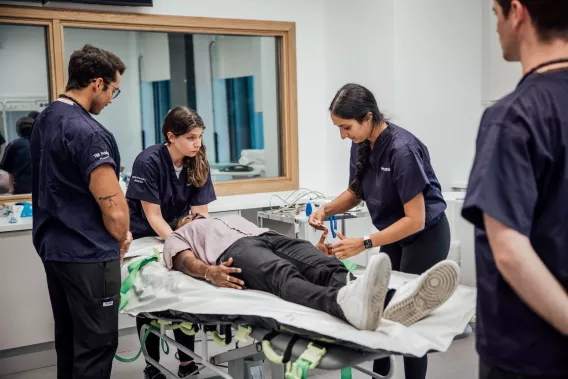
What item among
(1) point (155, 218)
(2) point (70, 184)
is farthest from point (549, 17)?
(1) point (155, 218)

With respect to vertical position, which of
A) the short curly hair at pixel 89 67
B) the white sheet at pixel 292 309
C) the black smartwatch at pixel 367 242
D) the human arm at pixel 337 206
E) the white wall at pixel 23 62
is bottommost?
the white sheet at pixel 292 309

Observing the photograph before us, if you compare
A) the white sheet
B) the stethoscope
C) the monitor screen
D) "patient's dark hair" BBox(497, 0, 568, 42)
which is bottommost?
the white sheet

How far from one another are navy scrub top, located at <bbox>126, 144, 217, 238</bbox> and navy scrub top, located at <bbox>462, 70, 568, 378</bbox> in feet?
6.18

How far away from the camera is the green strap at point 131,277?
229 cm

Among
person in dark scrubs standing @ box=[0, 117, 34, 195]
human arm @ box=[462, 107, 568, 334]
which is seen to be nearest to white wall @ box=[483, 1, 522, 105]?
person in dark scrubs standing @ box=[0, 117, 34, 195]

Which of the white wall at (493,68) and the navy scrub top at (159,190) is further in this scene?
the white wall at (493,68)

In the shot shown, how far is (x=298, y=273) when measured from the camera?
2025 mm

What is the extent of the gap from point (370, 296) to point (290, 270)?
460mm

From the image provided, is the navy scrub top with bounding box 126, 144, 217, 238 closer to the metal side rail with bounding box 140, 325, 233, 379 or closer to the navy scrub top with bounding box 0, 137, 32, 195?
the metal side rail with bounding box 140, 325, 233, 379

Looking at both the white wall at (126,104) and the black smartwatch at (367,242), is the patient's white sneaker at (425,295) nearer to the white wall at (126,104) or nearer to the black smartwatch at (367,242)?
the black smartwatch at (367,242)

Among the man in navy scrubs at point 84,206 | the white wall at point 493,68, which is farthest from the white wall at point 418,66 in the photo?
the man in navy scrubs at point 84,206

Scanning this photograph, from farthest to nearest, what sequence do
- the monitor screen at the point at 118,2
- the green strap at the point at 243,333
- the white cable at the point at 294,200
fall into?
the white cable at the point at 294,200, the monitor screen at the point at 118,2, the green strap at the point at 243,333

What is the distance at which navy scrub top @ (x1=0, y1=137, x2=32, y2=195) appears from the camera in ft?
11.5

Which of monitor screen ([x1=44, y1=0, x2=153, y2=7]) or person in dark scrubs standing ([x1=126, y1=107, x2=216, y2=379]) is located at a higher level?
monitor screen ([x1=44, y1=0, x2=153, y2=7])
